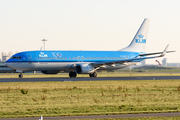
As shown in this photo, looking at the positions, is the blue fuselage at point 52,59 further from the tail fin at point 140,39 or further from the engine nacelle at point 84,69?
the tail fin at point 140,39

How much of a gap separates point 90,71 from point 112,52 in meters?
8.69

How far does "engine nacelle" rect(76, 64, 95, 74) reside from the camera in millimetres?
50969

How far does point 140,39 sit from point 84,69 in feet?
60.3

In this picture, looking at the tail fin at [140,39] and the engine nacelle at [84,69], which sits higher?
the tail fin at [140,39]

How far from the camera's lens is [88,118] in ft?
48.8

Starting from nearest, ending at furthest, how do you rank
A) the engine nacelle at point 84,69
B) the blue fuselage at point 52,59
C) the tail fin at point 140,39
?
1. the blue fuselage at point 52,59
2. the engine nacelle at point 84,69
3. the tail fin at point 140,39

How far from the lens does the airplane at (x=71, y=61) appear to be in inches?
1950

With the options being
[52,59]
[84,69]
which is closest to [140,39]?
[84,69]

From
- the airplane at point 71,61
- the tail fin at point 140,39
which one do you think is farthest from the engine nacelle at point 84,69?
the tail fin at point 140,39

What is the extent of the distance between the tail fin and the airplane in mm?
1835

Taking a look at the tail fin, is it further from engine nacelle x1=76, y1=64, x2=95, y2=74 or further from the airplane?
engine nacelle x1=76, y1=64, x2=95, y2=74

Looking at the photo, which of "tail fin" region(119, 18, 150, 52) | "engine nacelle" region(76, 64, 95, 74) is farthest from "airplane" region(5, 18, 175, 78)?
"tail fin" region(119, 18, 150, 52)

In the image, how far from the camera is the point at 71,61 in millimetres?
52469

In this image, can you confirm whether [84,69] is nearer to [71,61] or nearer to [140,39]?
[71,61]
